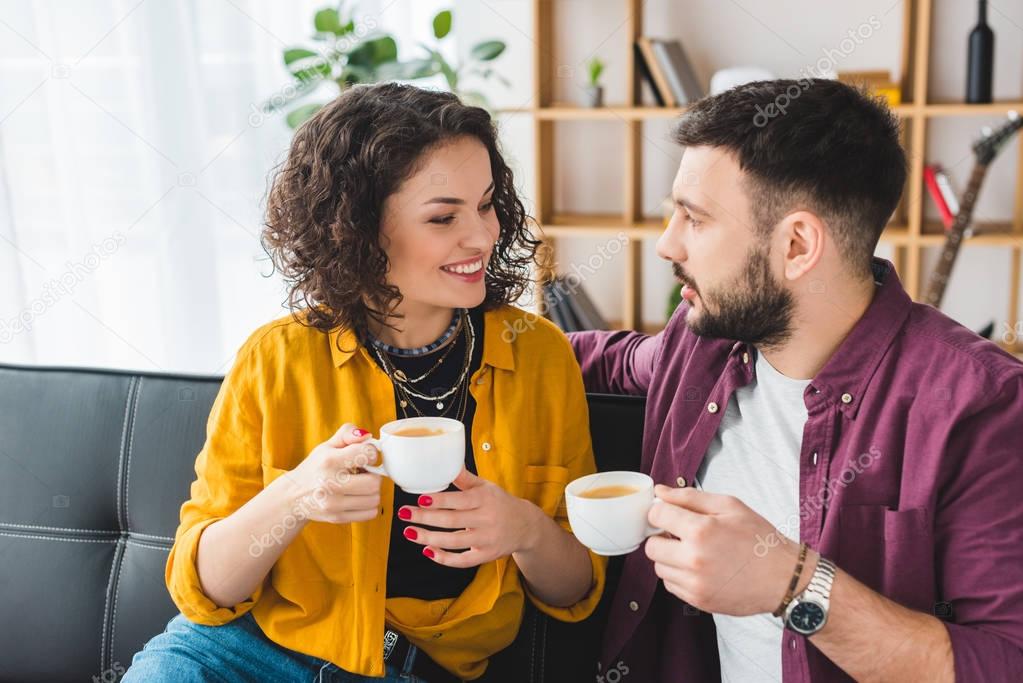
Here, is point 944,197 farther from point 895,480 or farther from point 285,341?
point 285,341

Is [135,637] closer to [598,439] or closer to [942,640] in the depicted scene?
[598,439]

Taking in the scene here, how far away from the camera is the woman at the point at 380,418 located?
139 centimetres

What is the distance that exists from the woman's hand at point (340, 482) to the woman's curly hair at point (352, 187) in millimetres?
271

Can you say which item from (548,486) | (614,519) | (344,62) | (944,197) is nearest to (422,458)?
(614,519)

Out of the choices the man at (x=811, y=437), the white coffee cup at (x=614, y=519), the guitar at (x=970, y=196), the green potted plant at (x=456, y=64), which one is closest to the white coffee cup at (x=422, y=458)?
the white coffee cup at (x=614, y=519)

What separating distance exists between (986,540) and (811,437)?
24 centimetres

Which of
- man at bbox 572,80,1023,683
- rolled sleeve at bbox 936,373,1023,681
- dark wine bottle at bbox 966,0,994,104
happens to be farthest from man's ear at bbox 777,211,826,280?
dark wine bottle at bbox 966,0,994,104

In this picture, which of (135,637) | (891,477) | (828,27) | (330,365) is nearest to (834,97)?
(891,477)

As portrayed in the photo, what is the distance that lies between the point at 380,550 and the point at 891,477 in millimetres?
674

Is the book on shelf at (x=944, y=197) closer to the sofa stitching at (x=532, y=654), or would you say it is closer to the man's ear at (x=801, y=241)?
the man's ear at (x=801, y=241)

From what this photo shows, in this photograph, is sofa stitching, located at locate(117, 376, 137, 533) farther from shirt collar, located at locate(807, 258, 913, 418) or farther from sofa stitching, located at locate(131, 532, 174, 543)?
shirt collar, located at locate(807, 258, 913, 418)

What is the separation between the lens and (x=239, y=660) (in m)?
1.41

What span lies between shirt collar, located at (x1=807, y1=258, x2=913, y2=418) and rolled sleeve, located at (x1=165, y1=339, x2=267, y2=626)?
2.48 ft

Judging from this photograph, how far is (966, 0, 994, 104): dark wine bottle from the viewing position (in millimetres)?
3193
